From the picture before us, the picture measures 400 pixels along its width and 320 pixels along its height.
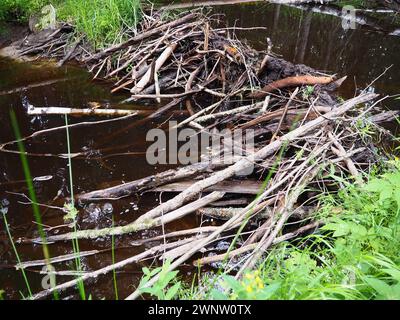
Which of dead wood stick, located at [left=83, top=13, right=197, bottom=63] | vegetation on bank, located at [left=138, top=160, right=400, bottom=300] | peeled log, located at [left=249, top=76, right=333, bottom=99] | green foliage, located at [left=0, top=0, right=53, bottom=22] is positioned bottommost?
vegetation on bank, located at [left=138, top=160, right=400, bottom=300]

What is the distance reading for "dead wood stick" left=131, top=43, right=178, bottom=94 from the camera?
239 inches

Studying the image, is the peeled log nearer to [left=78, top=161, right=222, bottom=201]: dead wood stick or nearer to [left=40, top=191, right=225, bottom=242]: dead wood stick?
[left=78, top=161, right=222, bottom=201]: dead wood stick

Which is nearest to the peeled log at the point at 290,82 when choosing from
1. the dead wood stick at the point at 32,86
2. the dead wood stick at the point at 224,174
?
the dead wood stick at the point at 224,174

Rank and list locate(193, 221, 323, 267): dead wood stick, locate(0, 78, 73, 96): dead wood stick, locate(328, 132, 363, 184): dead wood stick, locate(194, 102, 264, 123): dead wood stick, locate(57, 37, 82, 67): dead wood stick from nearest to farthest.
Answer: locate(193, 221, 323, 267): dead wood stick, locate(328, 132, 363, 184): dead wood stick, locate(194, 102, 264, 123): dead wood stick, locate(0, 78, 73, 96): dead wood stick, locate(57, 37, 82, 67): dead wood stick

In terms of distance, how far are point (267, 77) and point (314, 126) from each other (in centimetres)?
235

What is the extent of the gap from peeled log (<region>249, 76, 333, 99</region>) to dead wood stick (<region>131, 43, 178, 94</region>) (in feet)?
6.14

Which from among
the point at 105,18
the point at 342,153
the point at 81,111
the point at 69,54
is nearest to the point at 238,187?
the point at 342,153

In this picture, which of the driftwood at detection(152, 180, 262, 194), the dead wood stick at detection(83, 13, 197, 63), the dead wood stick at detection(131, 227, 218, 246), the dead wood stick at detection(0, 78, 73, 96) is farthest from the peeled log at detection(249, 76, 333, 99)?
the dead wood stick at detection(0, 78, 73, 96)

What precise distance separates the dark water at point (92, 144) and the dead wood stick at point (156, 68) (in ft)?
1.50

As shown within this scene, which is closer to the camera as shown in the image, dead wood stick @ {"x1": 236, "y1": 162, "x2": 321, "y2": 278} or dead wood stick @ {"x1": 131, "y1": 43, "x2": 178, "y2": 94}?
dead wood stick @ {"x1": 236, "y1": 162, "x2": 321, "y2": 278}

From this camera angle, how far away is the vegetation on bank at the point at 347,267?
4.82 ft

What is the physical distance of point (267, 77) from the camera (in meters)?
5.70

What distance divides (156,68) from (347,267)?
16.9 feet

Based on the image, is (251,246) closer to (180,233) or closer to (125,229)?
(180,233)
